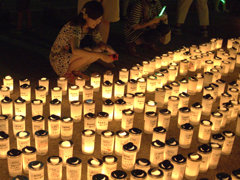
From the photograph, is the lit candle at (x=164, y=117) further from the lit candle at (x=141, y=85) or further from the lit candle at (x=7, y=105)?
the lit candle at (x=7, y=105)

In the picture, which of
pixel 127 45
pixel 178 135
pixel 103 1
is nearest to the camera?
pixel 178 135

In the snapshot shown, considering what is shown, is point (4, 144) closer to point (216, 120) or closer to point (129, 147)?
point (129, 147)

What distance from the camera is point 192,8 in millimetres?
8344

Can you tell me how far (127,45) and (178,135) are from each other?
2.25 metres

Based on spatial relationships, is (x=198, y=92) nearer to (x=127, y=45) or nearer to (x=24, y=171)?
(x=127, y=45)

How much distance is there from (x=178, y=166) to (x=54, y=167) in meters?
0.72

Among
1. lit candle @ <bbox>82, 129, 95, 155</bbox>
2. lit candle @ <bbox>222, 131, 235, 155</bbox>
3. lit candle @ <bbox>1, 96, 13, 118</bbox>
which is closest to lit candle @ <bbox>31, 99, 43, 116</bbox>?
lit candle @ <bbox>1, 96, 13, 118</bbox>

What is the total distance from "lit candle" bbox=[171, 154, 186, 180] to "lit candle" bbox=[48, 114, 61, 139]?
853 mm

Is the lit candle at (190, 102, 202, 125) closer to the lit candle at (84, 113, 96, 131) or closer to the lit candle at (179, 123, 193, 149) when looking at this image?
the lit candle at (179, 123, 193, 149)

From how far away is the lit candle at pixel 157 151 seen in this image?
7.32ft

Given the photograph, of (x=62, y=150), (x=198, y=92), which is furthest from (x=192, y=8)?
(x=62, y=150)

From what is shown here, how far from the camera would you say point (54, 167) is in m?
2.02

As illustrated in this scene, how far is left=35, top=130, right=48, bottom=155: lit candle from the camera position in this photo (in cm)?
228

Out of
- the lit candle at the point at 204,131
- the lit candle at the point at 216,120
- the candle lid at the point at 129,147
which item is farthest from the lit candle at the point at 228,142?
the candle lid at the point at 129,147
